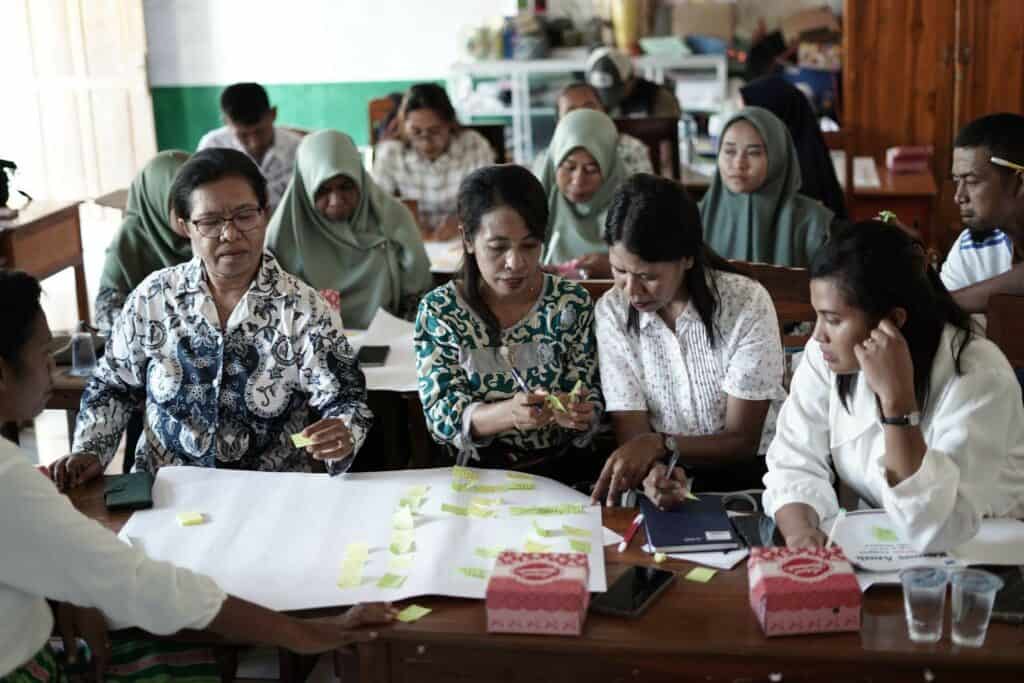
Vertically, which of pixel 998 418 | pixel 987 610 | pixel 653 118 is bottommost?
pixel 987 610

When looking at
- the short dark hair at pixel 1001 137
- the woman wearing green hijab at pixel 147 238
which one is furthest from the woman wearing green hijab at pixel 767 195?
the woman wearing green hijab at pixel 147 238

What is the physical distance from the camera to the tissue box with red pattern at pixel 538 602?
1707 millimetres

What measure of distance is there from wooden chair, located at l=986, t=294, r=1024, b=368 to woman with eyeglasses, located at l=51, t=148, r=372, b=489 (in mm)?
1306

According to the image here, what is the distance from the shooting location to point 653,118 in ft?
17.3

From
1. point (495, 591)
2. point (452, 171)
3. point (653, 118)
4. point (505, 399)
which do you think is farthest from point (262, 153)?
point (495, 591)

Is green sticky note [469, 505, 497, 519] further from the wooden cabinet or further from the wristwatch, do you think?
the wooden cabinet

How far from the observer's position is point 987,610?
5.42 ft

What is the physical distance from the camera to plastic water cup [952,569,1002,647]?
1.64m

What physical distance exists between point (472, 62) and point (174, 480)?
5.48m

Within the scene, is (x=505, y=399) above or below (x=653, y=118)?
below

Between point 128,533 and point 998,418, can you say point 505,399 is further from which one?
point 998,418

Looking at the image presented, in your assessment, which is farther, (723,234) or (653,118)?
(653,118)

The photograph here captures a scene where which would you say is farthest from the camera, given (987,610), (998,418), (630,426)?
(630,426)

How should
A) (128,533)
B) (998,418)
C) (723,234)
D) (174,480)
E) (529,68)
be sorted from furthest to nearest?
(529,68) < (723,234) < (174,480) < (128,533) < (998,418)
